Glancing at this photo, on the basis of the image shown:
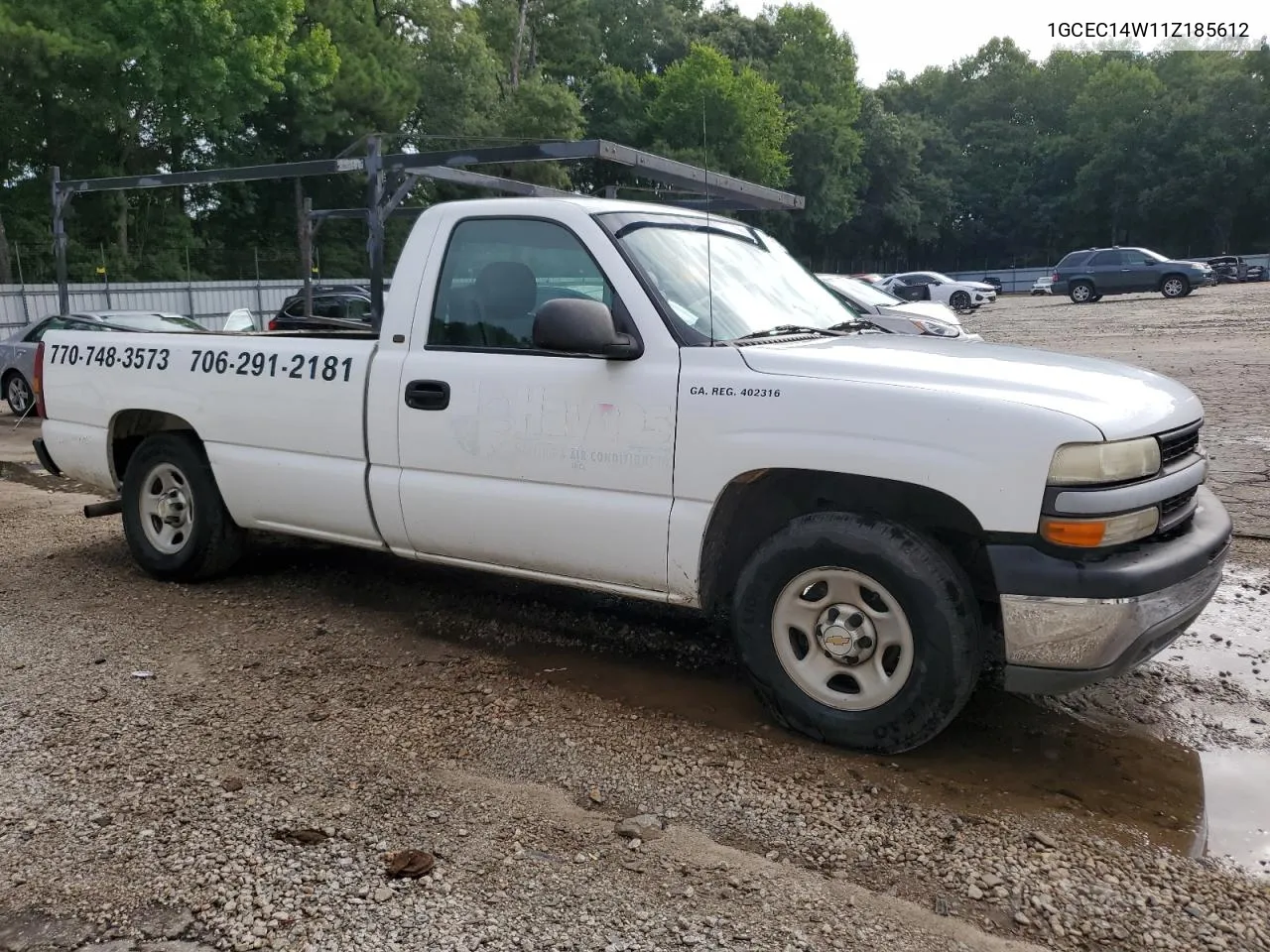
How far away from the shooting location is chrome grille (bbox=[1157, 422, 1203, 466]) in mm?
3546

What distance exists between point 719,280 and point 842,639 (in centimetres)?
157

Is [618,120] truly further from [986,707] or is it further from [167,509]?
[986,707]

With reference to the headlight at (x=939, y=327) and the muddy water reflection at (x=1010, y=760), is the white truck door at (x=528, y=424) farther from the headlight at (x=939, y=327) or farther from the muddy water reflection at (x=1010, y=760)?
the headlight at (x=939, y=327)

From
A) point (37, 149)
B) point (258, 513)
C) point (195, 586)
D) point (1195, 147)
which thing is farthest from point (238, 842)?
point (1195, 147)

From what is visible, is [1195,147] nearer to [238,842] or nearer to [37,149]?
[37,149]

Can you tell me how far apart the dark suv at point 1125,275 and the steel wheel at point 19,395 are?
92.7ft

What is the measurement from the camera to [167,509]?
18.7 ft

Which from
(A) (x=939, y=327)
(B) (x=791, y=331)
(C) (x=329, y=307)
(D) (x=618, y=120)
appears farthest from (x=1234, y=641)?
(D) (x=618, y=120)

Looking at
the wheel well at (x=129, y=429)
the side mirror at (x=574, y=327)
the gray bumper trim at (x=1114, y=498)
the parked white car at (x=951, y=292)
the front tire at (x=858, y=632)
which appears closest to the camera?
the gray bumper trim at (x=1114, y=498)

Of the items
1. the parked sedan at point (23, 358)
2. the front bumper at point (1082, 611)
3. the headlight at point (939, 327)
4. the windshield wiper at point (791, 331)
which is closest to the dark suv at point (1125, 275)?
the headlight at point (939, 327)

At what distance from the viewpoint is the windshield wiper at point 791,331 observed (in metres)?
4.14

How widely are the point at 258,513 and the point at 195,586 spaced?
2.53 feet

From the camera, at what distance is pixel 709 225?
190 inches

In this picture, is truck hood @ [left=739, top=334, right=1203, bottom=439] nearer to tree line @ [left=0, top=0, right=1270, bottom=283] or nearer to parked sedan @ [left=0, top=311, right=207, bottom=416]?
tree line @ [left=0, top=0, right=1270, bottom=283]
